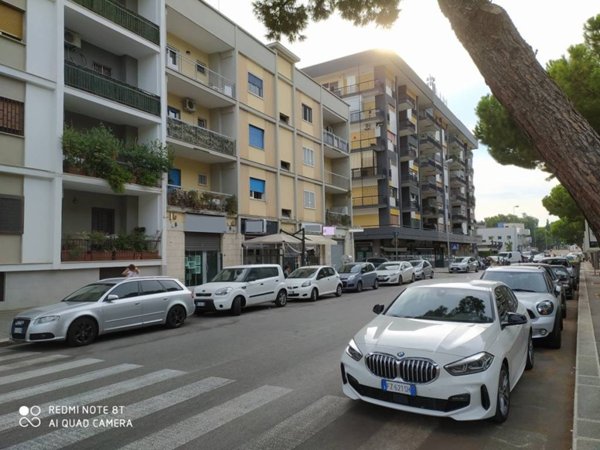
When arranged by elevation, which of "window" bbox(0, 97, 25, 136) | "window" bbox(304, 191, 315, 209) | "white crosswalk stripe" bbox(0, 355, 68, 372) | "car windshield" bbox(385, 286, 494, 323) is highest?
"window" bbox(0, 97, 25, 136)

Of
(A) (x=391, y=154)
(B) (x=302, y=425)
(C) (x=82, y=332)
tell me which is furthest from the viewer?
(A) (x=391, y=154)

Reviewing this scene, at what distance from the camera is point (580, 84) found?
12602mm

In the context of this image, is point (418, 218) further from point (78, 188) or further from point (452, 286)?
point (452, 286)

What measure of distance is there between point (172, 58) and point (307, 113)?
41.0 ft

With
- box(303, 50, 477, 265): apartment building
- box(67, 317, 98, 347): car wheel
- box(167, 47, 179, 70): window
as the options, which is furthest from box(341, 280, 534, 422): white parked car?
box(303, 50, 477, 265): apartment building

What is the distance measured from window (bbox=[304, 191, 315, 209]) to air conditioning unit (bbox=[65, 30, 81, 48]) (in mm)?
17126

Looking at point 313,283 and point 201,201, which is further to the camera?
point 201,201

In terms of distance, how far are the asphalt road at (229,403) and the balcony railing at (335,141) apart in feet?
89.2

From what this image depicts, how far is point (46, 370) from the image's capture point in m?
7.58

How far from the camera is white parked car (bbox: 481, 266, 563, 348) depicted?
852cm

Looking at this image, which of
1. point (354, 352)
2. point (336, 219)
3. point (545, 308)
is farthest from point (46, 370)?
point (336, 219)

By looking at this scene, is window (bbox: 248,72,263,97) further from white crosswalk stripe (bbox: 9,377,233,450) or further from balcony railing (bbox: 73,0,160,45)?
white crosswalk stripe (bbox: 9,377,233,450)

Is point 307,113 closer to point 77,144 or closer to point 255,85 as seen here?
point 255,85

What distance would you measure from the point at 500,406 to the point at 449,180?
229ft
